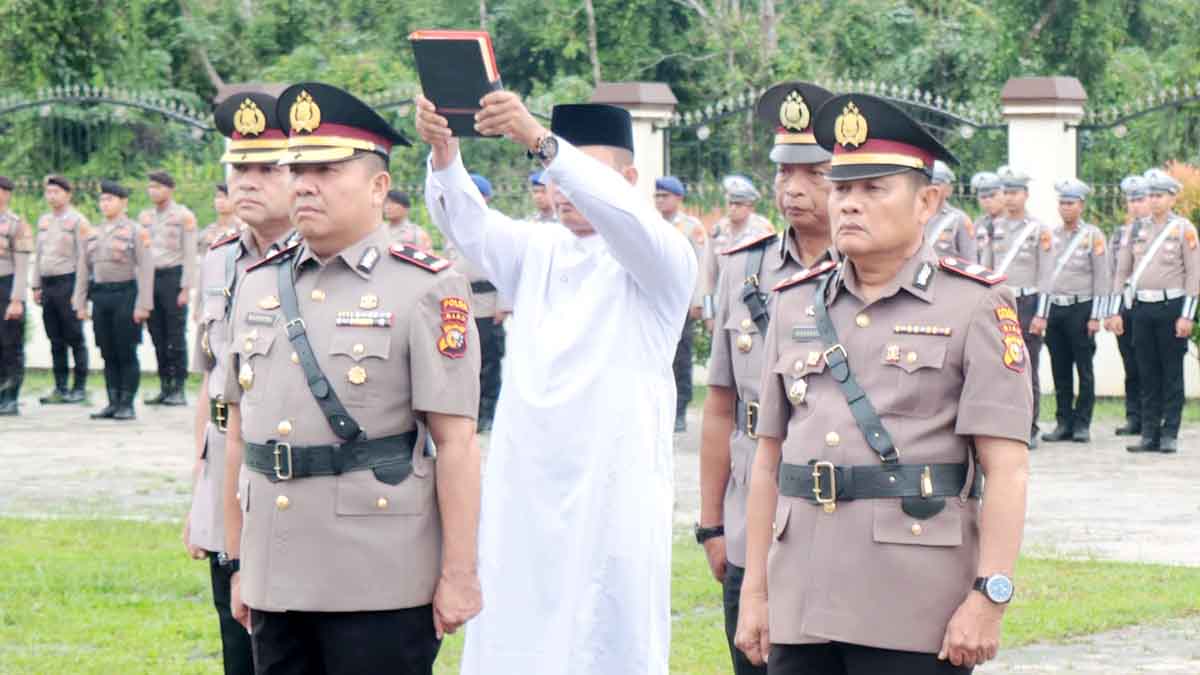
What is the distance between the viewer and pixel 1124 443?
16047mm

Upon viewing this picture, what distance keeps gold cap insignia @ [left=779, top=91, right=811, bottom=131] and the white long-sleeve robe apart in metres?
0.57

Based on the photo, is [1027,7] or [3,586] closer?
[3,586]

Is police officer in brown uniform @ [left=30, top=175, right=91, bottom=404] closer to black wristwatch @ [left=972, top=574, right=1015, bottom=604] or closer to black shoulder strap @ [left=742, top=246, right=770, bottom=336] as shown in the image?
black shoulder strap @ [left=742, top=246, right=770, bottom=336]

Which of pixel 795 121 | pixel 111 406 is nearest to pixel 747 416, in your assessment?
pixel 795 121

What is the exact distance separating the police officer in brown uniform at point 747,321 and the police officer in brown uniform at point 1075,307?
35.2 ft

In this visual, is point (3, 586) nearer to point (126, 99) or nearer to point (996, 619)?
point (996, 619)

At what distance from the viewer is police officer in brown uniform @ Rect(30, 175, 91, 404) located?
722 inches

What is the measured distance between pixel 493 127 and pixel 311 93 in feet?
1.66

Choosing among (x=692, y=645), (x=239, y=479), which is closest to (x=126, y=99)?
(x=692, y=645)

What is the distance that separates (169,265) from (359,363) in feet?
45.3

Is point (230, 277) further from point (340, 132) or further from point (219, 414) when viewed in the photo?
point (340, 132)

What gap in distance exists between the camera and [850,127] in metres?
4.65

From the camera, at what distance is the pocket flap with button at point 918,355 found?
14.6 feet

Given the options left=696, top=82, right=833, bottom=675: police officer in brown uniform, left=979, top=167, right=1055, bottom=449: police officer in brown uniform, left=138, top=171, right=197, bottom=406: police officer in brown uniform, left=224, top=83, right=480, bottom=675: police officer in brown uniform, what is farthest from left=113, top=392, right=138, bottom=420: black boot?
left=224, top=83, right=480, bottom=675: police officer in brown uniform
